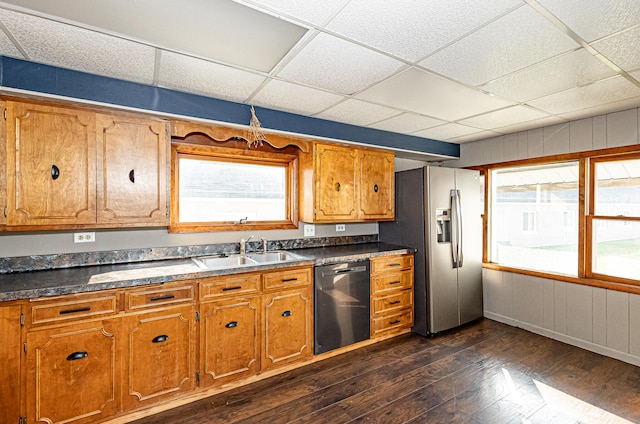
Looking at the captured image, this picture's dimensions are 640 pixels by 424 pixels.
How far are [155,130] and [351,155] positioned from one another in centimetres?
195

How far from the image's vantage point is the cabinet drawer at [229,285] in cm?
236

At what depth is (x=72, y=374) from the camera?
76.1 inches

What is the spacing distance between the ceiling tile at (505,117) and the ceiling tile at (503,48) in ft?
2.98

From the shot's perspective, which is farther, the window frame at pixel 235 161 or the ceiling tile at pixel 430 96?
the window frame at pixel 235 161

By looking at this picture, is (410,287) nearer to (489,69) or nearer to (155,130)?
(489,69)

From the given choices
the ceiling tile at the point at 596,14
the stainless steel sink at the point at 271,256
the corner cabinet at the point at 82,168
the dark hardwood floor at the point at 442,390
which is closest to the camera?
the ceiling tile at the point at 596,14

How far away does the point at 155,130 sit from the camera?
2424 mm

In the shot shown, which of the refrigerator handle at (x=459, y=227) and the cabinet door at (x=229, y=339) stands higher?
the refrigerator handle at (x=459, y=227)

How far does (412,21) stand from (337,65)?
58 cm

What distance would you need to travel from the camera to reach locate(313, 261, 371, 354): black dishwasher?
292 cm

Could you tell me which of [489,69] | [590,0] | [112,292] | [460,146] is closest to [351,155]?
[489,69]

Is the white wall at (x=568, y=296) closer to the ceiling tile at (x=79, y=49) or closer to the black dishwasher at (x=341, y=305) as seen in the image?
the black dishwasher at (x=341, y=305)

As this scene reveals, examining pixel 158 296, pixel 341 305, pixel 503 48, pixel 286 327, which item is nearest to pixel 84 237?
pixel 158 296

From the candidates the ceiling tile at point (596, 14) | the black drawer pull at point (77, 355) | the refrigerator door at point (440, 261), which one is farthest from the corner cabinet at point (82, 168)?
the refrigerator door at point (440, 261)
